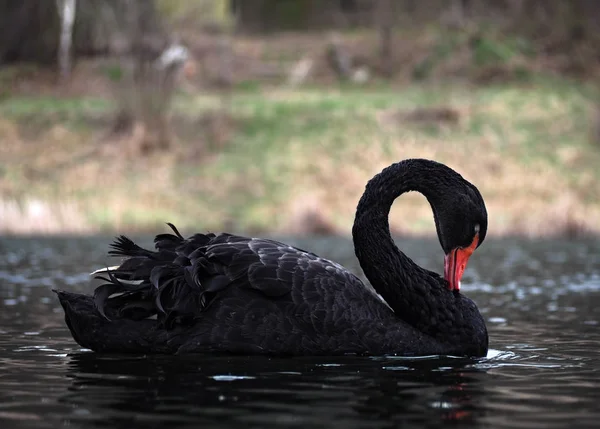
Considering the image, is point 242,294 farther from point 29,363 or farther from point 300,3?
point 300,3

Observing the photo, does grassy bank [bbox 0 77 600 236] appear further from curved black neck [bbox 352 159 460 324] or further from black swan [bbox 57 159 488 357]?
curved black neck [bbox 352 159 460 324]

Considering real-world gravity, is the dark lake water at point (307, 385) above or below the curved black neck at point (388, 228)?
below

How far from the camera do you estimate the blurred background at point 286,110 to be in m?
25.3

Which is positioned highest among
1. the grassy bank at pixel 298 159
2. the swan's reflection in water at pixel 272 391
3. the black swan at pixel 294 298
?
the grassy bank at pixel 298 159

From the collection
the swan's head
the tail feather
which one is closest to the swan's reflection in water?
the tail feather

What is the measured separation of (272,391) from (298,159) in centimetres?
2342

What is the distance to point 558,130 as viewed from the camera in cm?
3025

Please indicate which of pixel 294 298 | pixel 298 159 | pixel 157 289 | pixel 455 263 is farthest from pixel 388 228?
pixel 298 159

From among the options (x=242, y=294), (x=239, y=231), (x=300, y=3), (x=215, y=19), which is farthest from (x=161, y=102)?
(x=242, y=294)

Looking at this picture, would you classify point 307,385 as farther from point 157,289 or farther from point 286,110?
point 286,110

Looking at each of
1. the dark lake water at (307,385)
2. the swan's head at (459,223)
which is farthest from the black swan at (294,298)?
the dark lake water at (307,385)

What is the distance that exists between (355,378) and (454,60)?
32066 mm

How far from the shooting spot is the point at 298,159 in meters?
28.7

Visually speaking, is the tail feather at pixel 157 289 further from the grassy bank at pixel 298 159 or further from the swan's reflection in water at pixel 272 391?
the grassy bank at pixel 298 159
